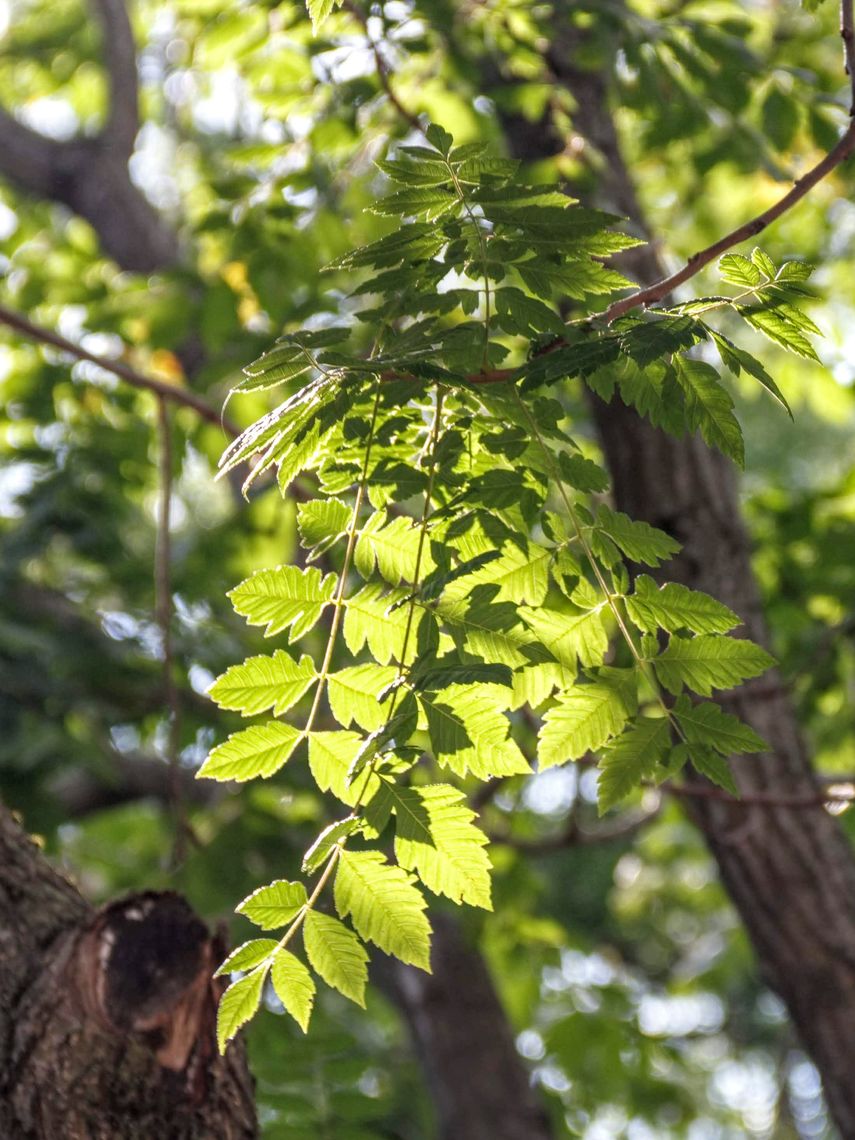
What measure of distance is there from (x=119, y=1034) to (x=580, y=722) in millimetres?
808

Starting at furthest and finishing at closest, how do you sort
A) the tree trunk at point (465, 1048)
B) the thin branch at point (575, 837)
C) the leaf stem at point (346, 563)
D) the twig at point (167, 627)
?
1. the tree trunk at point (465, 1048)
2. the thin branch at point (575, 837)
3. the twig at point (167, 627)
4. the leaf stem at point (346, 563)

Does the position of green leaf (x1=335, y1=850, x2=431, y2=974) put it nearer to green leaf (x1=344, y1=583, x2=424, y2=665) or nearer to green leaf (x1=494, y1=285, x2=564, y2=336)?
green leaf (x1=344, y1=583, x2=424, y2=665)

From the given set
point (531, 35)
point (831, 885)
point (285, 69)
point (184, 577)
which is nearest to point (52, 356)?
point (184, 577)

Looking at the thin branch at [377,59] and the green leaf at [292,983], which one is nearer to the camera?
the green leaf at [292,983]

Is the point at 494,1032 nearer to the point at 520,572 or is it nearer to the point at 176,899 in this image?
the point at 176,899

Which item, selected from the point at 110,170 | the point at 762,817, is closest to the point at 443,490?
the point at 762,817

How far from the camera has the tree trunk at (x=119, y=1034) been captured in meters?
1.67

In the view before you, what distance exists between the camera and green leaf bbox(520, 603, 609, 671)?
1.35 meters

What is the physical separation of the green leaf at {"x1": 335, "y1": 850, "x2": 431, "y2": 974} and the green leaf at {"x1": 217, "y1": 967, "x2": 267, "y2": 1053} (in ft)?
0.35

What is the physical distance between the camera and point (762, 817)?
2.86m

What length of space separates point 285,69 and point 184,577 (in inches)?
63.7

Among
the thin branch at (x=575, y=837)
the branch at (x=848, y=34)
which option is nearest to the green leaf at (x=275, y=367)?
the branch at (x=848, y=34)

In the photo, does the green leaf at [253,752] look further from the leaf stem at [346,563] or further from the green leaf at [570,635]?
the green leaf at [570,635]

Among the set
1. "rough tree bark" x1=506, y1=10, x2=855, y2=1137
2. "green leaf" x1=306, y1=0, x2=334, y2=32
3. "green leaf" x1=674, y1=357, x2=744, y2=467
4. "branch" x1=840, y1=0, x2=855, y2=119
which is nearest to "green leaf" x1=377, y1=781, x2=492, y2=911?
"green leaf" x1=674, y1=357, x2=744, y2=467
